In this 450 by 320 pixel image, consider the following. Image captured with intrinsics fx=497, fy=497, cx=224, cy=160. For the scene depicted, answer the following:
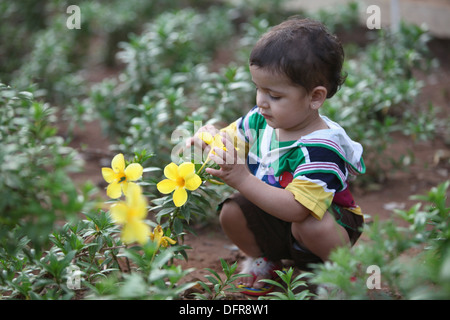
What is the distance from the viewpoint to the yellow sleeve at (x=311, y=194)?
2.01 metres

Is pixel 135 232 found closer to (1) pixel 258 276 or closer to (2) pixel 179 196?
(2) pixel 179 196

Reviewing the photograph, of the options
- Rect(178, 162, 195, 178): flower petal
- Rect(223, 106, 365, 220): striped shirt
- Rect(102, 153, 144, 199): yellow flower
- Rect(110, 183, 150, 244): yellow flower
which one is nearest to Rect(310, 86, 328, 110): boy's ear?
Rect(223, 106, 365, 220): striped shirt

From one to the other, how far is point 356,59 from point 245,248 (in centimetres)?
354

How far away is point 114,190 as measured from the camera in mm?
1889

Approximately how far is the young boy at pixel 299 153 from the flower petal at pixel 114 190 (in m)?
0.36

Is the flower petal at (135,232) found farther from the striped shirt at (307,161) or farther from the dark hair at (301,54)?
the dark hair at (301,54)

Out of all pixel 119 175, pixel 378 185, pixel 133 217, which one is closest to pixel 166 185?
pixel 119 175

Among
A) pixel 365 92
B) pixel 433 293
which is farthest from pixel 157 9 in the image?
pixel 433 293

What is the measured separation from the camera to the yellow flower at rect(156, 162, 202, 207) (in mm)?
1934

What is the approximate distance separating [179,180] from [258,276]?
0.76m

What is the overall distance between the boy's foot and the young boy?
0.01 m

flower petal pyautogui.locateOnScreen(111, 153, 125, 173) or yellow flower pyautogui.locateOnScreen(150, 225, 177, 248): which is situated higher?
flower petal pyautogui.locateOnScreen(111, 153, 125, 173)

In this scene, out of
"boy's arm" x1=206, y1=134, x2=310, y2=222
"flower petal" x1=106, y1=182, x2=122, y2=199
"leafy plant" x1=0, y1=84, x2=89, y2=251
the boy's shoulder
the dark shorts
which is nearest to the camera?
"leafy plant" x1=0, y1=84, x2=89, y2=251

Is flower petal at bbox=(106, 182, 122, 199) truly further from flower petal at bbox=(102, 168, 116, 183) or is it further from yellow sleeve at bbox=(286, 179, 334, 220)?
yellow sleeve at bbox=(286, 179, 334, 220)
